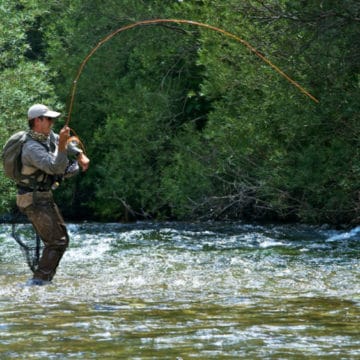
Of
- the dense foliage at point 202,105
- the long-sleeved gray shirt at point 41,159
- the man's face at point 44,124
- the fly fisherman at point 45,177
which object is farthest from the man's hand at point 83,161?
the dense foliage at point 202,105

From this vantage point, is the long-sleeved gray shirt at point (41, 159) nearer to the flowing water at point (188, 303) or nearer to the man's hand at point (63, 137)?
the man's hand at point (63, 137)

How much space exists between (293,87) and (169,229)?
150 inches

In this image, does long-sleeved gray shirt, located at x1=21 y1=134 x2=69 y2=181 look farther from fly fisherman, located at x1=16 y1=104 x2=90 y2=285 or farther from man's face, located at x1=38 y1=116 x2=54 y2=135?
man's face, located at x1=38 y1=116 x2=54 y2=135

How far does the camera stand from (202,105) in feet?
71.2

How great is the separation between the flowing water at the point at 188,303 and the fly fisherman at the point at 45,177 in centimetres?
32

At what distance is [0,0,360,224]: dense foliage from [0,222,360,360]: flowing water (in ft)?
7.06

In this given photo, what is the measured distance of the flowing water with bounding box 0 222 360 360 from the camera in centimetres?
673

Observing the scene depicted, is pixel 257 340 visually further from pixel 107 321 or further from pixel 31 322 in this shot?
pixel 31 322

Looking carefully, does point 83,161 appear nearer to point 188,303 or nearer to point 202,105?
point 188,303

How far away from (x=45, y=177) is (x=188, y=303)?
2011mm

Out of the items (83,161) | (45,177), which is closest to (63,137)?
(83,161)

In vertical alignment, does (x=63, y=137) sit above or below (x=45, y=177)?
above

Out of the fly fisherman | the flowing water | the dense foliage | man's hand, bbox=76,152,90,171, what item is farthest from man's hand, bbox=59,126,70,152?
the dense foliage

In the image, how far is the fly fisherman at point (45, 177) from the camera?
9.35 metres
